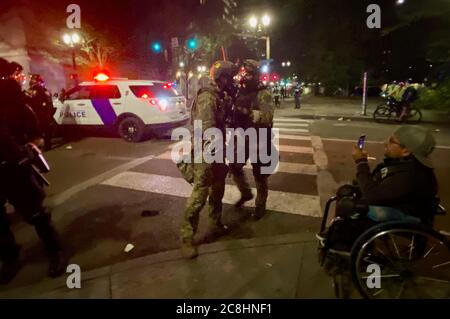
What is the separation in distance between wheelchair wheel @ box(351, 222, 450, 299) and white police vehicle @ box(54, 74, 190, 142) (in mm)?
7951

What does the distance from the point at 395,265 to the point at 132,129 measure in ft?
28.1

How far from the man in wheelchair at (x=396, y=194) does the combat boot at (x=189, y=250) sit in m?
1.38

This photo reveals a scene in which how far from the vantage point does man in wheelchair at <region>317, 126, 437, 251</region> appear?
2809 millimetres

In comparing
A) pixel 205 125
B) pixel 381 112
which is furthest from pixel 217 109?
pixel 381 112

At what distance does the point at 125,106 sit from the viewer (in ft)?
33.8

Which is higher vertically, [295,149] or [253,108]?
[253,108]

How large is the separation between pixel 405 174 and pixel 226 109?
1.99 meters

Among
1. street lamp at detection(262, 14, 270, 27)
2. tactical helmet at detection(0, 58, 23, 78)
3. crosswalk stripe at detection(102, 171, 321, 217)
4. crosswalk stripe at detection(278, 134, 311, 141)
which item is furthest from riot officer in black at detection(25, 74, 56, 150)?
street lamp at detection(262, 14, 270, 27)

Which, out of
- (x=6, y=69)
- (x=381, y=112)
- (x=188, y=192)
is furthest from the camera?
(x=381, y=112)

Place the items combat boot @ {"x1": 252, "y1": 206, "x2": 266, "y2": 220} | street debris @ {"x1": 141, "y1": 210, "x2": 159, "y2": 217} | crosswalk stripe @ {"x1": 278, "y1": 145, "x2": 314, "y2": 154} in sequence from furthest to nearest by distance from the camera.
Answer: crosswalk stripe @ {"x1": 278, "y1": 145, "x2": 314, "y2": 154}, street debris @ {"x1": 141, "y1": 210, "x2": 159, "y2": 217}, combat boot @ {"x1": 252, "y1": 206, "x2": 266, "y2": 220}

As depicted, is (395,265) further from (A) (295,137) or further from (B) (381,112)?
(B) (381,112)

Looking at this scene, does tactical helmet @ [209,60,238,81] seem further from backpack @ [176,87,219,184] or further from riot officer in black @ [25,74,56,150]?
riot officer in black @ [25,74,56,150]

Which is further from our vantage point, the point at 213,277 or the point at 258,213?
the point at 258,213
